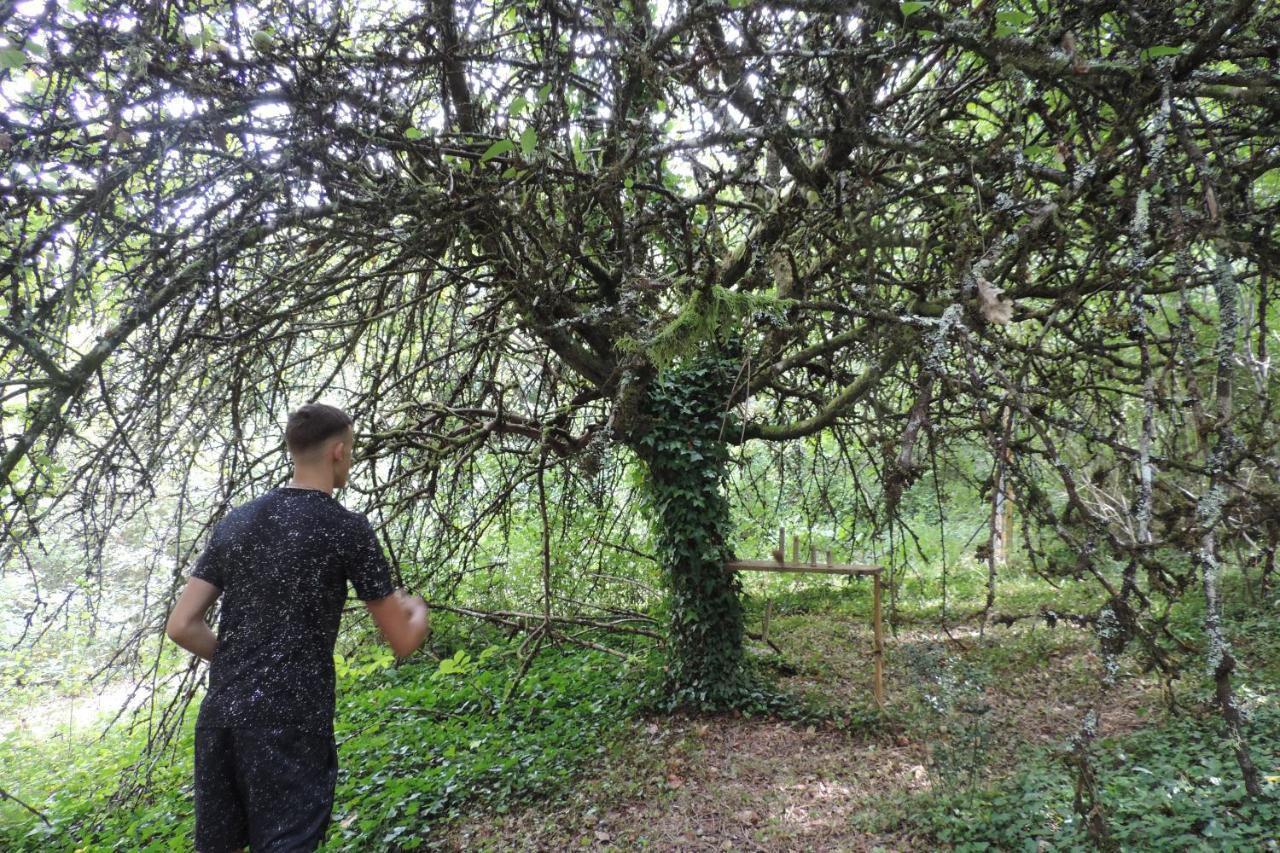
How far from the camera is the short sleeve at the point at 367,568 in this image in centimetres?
238

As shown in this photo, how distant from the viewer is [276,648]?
89.8 inches

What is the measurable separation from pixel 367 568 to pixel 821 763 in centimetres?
362

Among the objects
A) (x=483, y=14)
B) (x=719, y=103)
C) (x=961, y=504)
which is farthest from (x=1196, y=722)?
(x=961, y=504)

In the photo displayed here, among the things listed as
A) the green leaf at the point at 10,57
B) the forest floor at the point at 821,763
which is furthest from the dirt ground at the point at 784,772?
the green leaf at the point at 10,57

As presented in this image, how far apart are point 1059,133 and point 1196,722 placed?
3.87 meters

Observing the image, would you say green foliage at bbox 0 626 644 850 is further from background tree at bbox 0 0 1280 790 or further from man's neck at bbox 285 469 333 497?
man's neck at bbox 285 469 333 497

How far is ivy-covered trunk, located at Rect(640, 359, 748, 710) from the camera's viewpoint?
5364 mm

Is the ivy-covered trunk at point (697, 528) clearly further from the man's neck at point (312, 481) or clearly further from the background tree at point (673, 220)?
the man's neck at point (312, 481)

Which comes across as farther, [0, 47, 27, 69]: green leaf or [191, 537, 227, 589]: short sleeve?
[191, 537, 227, 589]: short sleeve

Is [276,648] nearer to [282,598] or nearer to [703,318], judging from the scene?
[282,598]

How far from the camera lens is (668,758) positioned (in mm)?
4754

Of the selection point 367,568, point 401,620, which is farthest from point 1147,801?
point 367,568

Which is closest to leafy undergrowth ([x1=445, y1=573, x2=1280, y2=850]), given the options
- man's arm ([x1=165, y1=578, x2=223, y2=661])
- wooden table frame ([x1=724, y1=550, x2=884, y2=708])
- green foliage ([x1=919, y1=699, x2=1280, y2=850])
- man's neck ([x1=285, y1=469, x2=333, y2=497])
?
green foliage ([x1=919, y1=699, x2=1280, y2=850])

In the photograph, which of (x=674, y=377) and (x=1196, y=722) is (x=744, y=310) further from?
(x=1196, y=722)
